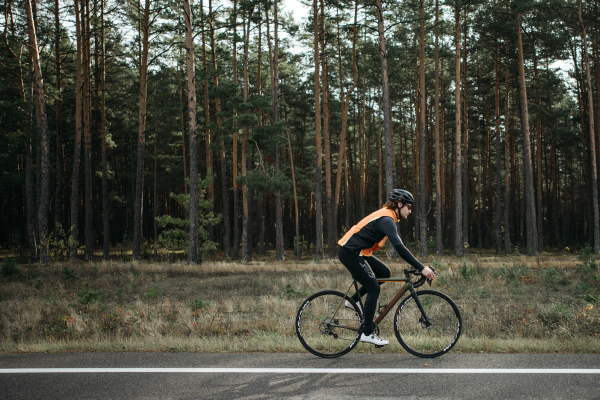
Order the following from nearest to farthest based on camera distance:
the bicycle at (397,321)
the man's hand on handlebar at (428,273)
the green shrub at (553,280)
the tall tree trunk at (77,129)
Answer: the man's hand on handlebar at (428,273), the bicycle at (397,321), the green shrub at (553,280), the tall tree trunk at (77,129)

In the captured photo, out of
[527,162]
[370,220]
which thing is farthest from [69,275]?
[527,162]

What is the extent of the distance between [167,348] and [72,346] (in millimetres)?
1513

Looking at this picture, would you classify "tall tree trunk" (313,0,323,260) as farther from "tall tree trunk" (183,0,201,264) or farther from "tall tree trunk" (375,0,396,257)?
"tall tree trunk" (183,0,201,264)

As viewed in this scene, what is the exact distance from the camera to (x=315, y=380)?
15.0 ft

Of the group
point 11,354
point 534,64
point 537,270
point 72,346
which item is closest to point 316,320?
point 72,346

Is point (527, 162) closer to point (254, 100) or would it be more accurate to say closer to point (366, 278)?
point (254, 100)

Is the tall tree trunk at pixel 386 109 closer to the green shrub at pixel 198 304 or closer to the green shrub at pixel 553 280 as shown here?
the green shrub at pixel 553 280

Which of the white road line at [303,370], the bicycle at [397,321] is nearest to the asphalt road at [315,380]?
the white road line at [303,370]

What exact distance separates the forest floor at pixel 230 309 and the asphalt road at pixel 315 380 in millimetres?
666

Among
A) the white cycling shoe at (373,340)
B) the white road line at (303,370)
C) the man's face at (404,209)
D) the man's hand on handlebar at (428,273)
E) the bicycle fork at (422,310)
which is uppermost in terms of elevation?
the man's face at (404,209)

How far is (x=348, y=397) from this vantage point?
4051mm

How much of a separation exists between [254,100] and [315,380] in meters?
21.0

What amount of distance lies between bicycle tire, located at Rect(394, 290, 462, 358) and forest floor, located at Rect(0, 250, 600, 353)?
42 centimetres

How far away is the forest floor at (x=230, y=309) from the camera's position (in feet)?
21.1
